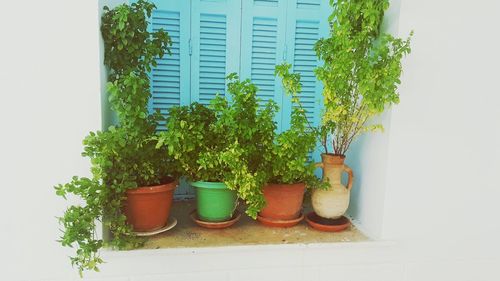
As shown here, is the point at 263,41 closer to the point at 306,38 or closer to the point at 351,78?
the point at 306,38

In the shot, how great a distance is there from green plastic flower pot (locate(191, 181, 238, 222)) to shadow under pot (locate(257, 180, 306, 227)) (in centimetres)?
16

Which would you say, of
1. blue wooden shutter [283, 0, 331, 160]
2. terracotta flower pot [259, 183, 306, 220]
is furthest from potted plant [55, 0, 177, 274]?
blue wooden shutter [283, 0, 331, 160]

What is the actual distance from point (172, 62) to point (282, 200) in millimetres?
854

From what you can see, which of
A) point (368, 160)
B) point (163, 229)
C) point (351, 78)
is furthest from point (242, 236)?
point (351, 78)

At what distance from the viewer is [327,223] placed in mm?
1664

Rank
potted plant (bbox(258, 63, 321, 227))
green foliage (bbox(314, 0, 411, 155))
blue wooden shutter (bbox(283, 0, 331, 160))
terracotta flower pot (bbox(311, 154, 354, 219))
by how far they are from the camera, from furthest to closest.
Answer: blue wooden shutter (bbox(283, 0, 331, 160))
terracotta flower pot (bbox(311, 154, 354, 219))
potted plant (bbox(258, 63, 321, 227))
green foliage (bbox(314, 0, 411, 155))

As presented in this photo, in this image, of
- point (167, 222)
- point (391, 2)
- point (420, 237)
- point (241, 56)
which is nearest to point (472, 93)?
point (391, 2)

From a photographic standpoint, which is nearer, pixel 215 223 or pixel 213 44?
pixel 215 223

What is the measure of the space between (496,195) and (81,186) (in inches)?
70.2

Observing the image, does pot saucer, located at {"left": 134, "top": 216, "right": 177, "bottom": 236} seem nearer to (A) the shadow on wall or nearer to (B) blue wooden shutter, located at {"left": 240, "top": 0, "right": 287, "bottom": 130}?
(B) blue wooden shutter, located at {"left": 240, "top": 0, "right": 287, "bottom": 130}

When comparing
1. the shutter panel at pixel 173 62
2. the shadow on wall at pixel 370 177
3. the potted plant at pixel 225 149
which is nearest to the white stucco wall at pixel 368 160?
the shadow on wall at pixel 370 177

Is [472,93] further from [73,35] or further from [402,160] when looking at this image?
[73,35]

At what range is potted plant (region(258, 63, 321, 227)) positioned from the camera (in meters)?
1.52

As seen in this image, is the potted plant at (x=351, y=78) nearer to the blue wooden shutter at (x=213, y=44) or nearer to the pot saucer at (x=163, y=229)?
the blue wooden shutter at (x=213, y=44)
